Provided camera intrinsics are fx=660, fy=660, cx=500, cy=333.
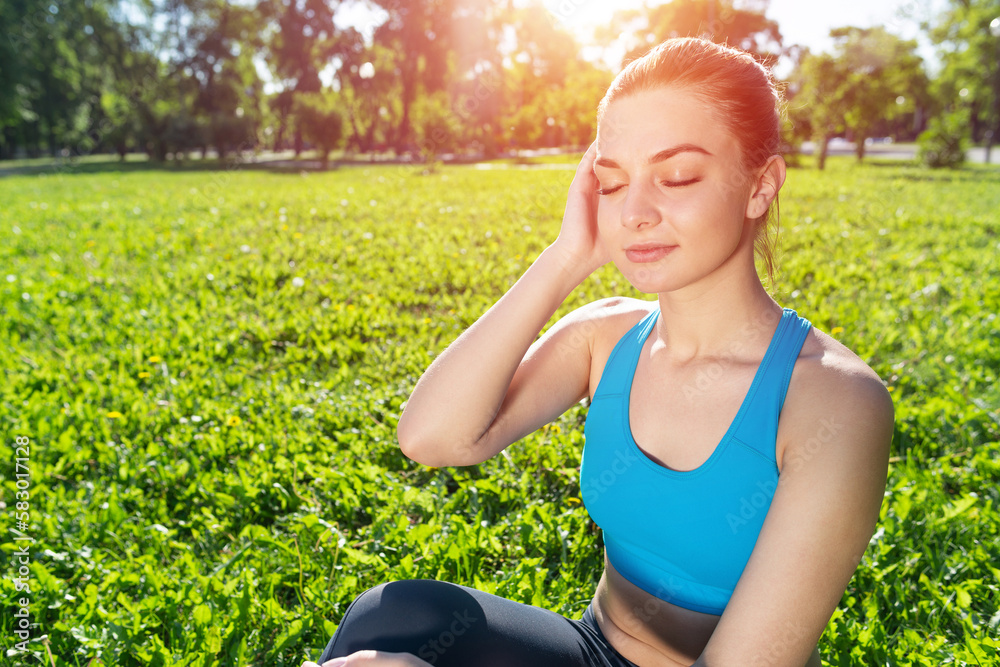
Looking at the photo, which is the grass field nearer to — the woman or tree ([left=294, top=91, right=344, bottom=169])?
the woman

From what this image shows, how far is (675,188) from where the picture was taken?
5.18ft

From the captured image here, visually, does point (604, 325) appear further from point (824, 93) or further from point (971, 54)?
point (971, 54)

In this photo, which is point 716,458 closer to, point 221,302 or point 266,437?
point 266,437

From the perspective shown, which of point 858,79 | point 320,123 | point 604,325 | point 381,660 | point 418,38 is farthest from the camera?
point 418,38

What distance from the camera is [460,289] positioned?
249 inches

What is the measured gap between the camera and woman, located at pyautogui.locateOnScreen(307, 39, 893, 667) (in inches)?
50.3

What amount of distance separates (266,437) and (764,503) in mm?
3026

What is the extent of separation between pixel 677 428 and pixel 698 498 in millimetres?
199

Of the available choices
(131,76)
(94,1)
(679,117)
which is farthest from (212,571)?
(131,76)

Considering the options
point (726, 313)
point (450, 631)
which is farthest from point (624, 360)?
point (450, 631)

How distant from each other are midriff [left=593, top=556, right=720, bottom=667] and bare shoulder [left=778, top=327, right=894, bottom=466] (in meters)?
0.49

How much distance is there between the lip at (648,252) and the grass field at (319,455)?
1.48 m

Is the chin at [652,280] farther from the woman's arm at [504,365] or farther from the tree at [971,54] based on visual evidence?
the tree at [971,54]

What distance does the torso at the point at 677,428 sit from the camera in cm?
157
